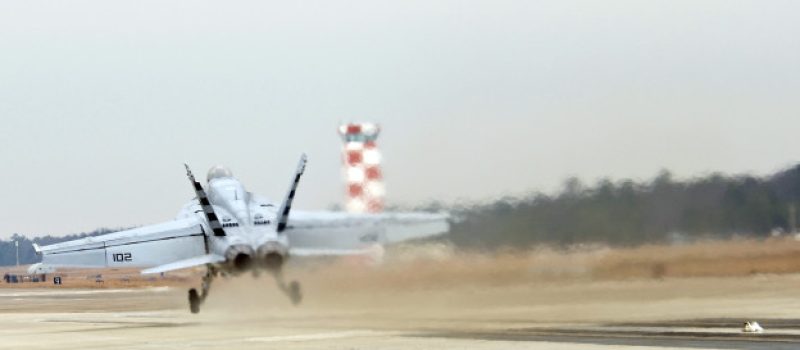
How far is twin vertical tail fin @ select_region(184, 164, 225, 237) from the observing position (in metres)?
48.3

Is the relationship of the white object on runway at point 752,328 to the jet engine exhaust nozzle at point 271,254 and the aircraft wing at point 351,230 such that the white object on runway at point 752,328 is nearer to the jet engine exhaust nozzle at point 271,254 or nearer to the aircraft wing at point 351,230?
the aircraft wing at point 351,230

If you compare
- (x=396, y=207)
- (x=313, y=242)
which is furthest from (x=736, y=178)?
(x=313, y=242)

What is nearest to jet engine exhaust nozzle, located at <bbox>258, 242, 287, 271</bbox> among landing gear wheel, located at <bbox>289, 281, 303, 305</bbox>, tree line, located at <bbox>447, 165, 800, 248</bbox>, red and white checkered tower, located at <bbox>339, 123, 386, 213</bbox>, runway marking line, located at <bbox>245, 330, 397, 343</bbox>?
landing gear wheel, located at <bbox>289, 281, 303, 305</bbox>

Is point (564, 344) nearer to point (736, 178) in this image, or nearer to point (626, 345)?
point (626, 345)

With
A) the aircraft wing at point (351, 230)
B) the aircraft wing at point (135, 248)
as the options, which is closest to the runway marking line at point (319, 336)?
the aircraft wing at point (351, 230)

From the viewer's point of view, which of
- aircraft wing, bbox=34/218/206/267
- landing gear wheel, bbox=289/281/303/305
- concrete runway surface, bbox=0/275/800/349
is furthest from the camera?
aircraft wing, bbox=34/218/206/267

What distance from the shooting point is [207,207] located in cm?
4919

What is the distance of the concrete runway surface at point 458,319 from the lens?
33.6 m

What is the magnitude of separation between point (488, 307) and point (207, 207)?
10.6 m

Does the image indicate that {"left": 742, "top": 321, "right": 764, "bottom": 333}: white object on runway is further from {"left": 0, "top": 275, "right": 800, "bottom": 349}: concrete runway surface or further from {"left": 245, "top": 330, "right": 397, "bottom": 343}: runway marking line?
{"left": 245, "top": 330, "right": 397, "bottom": 343}: runway marking line

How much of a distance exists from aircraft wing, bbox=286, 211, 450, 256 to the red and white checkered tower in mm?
24680

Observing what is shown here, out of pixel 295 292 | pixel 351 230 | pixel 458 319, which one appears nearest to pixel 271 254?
pixel 295 292

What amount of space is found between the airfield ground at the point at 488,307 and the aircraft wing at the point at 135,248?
7.16ft

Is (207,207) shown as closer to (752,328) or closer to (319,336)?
(319,336)
